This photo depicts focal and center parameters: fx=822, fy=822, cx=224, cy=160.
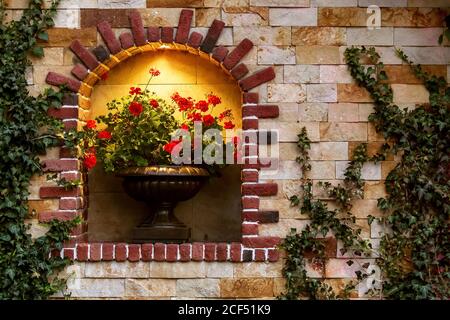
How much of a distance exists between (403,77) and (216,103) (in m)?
1.22

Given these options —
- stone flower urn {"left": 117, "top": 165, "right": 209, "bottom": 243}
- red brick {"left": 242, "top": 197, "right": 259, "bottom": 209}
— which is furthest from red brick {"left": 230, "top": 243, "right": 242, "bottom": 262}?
stone flower urn {"left": 117, "top": 165, "right": 209, "bottom": 243}

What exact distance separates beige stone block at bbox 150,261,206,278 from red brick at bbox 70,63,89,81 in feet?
4.16

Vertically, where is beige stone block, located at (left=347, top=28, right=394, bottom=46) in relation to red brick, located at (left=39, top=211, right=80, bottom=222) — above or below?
above

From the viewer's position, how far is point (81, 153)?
5297mm

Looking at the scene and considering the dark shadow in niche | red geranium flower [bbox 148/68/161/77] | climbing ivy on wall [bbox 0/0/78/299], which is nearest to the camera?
climbing ivy on wall [bbox 0/0/78/299]

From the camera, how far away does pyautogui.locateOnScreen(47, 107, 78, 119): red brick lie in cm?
523

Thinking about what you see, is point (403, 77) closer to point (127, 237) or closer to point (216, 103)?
point (216, 103)

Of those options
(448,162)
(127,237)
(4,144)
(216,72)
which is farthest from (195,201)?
(448,162)

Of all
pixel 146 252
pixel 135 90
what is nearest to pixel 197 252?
pixel 146 252

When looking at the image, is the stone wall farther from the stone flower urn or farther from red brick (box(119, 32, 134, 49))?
the stone flower urn

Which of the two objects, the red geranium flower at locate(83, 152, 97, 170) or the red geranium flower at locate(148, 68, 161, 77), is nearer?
the red geranium flower at locate(83, 152, 97, 170)

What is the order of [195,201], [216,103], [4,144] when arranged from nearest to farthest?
[4,144] → [216,103] → [195,201]

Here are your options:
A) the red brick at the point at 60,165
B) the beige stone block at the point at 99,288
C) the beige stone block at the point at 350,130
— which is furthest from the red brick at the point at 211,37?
the beige stone block at the point at 99,288

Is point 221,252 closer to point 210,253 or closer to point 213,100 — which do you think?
point 210,253
